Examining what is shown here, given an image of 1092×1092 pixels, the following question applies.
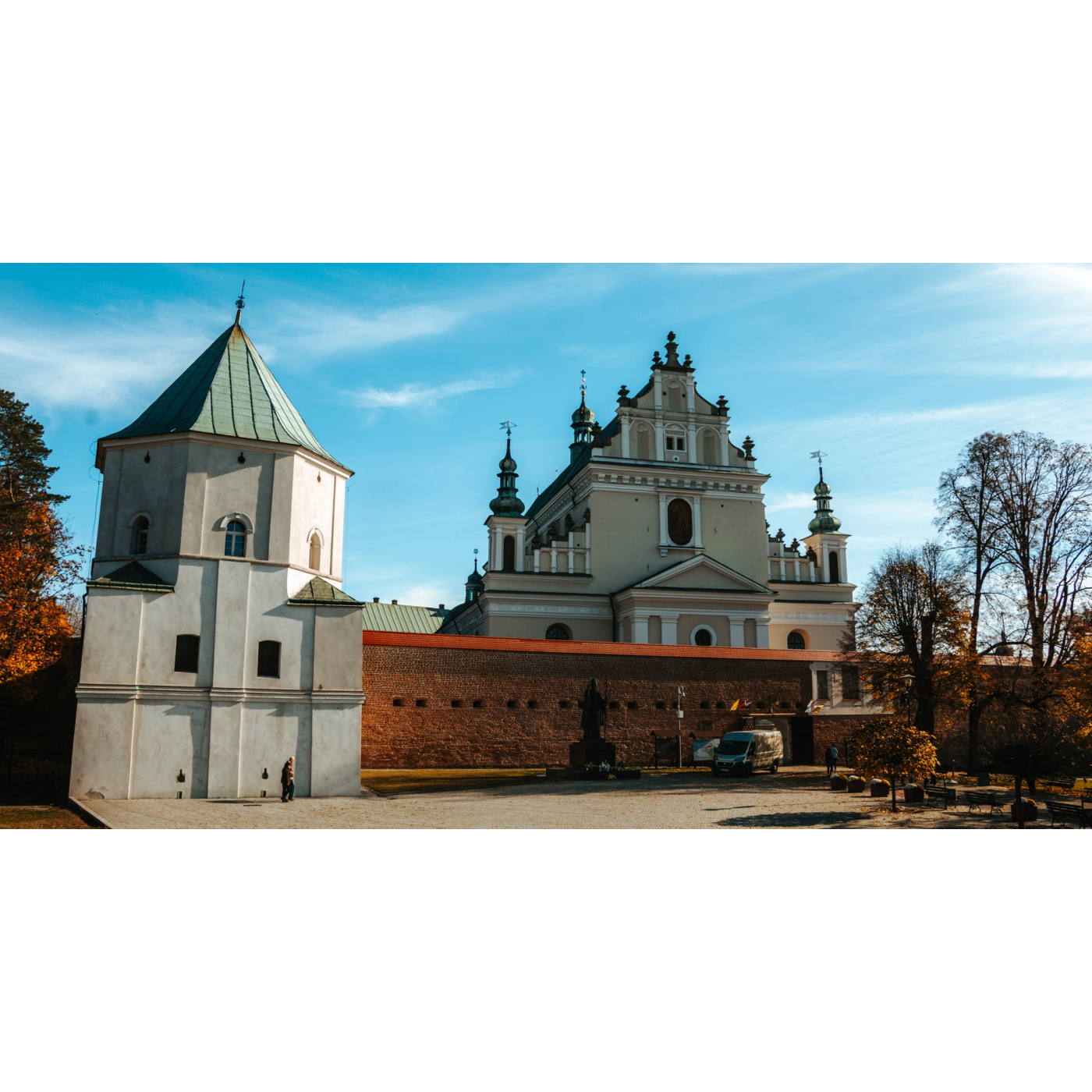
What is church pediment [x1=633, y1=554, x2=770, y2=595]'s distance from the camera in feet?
131

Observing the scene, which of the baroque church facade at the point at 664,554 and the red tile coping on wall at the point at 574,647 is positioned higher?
the baroque church facade at the point at 664,554

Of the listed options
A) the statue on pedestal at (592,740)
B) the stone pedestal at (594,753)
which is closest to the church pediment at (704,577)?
the statue on pedestal at (592,740)

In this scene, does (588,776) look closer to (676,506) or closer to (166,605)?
(166,605)

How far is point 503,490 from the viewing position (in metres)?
43.7

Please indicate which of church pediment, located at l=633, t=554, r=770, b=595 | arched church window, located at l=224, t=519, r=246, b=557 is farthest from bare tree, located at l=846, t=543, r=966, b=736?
arched church window, located at l=224, t=519, r=246, b=557

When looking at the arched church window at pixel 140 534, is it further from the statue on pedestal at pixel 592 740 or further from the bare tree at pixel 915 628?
the bare tree at pixel 915 628

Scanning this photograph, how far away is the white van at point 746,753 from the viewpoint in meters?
26.0

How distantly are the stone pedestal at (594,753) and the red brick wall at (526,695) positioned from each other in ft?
5.39

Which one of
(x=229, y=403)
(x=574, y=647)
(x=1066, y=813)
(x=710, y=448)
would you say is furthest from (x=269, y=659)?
(x=710, y=448)

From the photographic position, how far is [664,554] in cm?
4150

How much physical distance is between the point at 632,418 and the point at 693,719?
16.5 m

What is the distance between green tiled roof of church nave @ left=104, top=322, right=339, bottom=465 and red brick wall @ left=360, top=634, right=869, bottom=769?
273 inches

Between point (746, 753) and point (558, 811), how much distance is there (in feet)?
31.7

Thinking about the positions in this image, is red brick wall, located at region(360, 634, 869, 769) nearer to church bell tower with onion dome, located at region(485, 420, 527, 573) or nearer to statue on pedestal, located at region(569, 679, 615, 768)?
statue on pedestal, located at region(569, 679, 615, 768)
